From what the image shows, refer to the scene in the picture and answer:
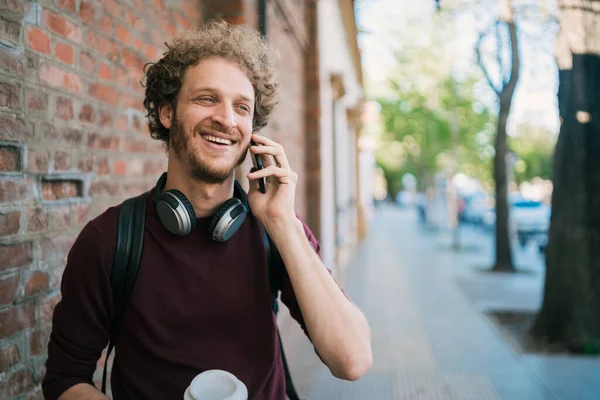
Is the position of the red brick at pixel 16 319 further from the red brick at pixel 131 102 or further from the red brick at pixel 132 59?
the red brick at pixel 132 59

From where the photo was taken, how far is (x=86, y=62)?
2.40m

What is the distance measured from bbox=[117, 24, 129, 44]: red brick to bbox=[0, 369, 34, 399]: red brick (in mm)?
1647

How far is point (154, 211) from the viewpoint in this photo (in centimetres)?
178

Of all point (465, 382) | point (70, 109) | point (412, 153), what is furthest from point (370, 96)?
point (70, 109)

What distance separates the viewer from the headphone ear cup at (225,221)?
5.66ft

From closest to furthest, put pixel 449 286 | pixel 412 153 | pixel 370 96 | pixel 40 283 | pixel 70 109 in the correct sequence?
pixel 40 283 < pixel 70 109 < pixel 449 286 < pixel 370 96 < pixel 412 153

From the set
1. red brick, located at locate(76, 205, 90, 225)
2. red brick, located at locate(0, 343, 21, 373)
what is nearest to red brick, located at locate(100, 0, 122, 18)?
red brick, located at locate(76, 205, 90, 225)

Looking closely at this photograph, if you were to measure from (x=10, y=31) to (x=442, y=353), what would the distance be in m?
5.03

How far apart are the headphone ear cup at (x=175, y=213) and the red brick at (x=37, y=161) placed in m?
0.64

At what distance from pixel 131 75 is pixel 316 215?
14.9 ft

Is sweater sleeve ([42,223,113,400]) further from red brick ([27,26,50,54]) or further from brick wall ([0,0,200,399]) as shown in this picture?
red brick ([27,26,50,54])

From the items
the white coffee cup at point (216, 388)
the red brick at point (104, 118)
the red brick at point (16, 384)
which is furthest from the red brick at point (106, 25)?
the white coffee cup at point (216, 388)

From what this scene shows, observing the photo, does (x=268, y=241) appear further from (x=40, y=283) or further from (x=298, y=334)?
(x=298, y=334)

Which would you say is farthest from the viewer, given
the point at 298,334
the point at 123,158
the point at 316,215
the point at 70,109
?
the point at 316,215
